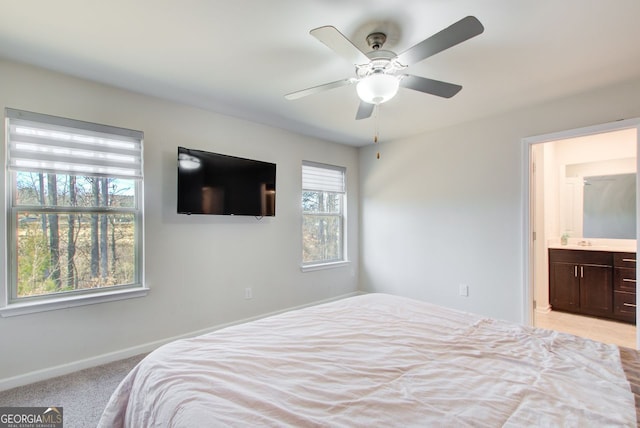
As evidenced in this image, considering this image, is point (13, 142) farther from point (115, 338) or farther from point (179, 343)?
point (179, 343)

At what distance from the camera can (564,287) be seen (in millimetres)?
4047

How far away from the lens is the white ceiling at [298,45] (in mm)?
1653

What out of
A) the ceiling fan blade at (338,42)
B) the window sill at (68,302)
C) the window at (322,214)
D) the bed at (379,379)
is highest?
the ceiling fan blade at (338,42)

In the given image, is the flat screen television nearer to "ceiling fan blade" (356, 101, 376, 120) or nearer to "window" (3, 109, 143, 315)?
"window" (3, 109, 143, 315)

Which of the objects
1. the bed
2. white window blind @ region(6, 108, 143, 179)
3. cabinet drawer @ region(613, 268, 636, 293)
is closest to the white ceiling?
white window blind @ region(6, 108, 143, 179)

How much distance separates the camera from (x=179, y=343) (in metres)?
1.42

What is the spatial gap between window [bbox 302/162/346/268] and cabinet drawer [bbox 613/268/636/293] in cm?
337

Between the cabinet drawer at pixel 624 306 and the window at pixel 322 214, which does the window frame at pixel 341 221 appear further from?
the cabinet drawer at pixel 624 306

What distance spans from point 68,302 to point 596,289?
561 cm

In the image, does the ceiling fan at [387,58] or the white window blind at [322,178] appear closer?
the ceiling fan at [387,58]

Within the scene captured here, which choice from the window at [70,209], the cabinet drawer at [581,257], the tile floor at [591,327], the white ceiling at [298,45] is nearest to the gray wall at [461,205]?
the white ceiling at [298,45]

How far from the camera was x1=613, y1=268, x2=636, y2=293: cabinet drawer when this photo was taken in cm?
356

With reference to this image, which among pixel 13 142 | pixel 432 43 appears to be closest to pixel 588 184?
pixel 432 43

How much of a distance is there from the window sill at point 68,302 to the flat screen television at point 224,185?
2.67 feet
